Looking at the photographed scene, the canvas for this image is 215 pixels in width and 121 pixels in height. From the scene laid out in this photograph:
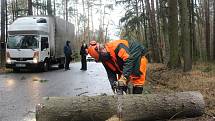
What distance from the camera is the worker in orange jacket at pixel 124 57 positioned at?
24.3 feet

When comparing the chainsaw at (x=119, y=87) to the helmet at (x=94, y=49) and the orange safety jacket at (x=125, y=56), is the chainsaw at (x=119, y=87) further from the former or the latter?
the helmet at (x=94, y=49)

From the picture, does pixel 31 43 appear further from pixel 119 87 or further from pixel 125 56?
pixel 125 56

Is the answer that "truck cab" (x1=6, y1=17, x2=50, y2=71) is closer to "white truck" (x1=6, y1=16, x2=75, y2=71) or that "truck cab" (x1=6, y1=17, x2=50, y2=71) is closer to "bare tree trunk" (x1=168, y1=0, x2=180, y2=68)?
"white truck" (x1=6, y1=16, x2=75, y2=71)

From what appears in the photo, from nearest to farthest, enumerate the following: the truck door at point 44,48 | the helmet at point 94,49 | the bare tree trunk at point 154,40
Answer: the helmet at point 94,49, the truck door at point 44,48, the bare tree trunk at point 154,40

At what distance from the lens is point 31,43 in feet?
83.4

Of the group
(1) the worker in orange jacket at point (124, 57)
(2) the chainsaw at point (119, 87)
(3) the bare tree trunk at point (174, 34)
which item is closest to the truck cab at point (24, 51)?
(3) the bare tree trunk at point (174, 34)

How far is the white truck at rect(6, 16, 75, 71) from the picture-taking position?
2520 cm

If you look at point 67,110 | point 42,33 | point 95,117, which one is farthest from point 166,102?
point 42,33

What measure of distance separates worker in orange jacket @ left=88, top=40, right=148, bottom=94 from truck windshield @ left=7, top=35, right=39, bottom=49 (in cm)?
1799

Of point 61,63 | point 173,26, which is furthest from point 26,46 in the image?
point 173,26

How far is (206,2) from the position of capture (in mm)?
44531

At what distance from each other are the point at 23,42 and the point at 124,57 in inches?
733

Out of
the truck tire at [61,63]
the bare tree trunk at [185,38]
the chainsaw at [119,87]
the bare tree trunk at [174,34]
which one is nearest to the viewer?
the chainsaw at [119,87]

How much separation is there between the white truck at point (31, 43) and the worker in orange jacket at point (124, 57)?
1787 cm
